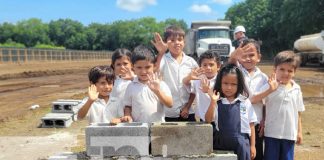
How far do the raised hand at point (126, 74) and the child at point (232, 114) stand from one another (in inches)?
39.1

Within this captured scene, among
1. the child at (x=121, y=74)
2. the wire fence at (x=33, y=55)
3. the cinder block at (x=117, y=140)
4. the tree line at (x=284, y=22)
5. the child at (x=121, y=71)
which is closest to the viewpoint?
the cinder block at (x=117, y=140)

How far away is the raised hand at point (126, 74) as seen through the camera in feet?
15.2

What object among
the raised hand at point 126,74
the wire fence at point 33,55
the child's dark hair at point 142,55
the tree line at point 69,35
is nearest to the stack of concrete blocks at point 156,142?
the child's dark hair at point 142,55

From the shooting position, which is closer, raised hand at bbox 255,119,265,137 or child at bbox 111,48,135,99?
raised hand at bbox 255,119,265,137

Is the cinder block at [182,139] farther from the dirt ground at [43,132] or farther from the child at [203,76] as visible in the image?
the dirt ground at [43,132]

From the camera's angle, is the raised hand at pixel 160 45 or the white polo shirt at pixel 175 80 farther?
the white polo shirt at pixel 175 80

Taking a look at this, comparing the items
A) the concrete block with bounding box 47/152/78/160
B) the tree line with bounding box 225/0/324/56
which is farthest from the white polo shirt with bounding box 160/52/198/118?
the tree line with bounding box 225/0/324/56

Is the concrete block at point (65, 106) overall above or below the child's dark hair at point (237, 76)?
below

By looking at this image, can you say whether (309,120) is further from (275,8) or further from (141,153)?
(275,8)

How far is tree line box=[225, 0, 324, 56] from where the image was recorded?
4616 cm

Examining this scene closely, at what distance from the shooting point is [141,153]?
3707 millimetres

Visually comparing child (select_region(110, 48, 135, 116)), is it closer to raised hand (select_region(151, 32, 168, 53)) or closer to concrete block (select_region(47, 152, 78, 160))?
raised hand (select_region(151, 32, 168, 53))

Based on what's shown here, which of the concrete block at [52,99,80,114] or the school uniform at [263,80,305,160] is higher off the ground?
the school uniform at [263,80,305,160]

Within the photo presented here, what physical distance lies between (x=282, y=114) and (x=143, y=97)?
1409 millimetres
